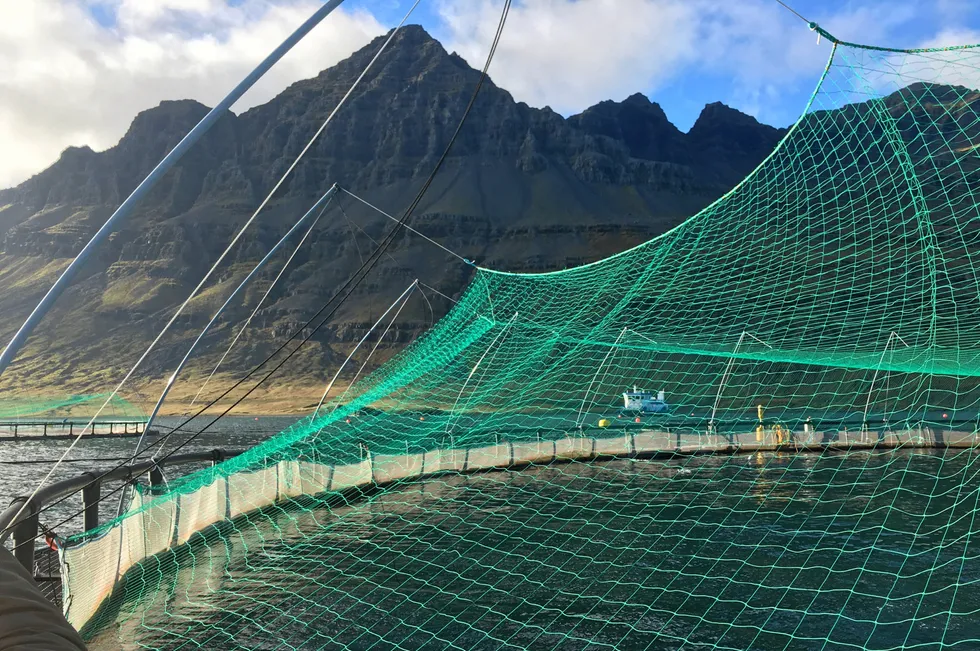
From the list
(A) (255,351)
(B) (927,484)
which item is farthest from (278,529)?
(A) (255,351)

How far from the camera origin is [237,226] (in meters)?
174

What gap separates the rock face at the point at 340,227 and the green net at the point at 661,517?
107484mm

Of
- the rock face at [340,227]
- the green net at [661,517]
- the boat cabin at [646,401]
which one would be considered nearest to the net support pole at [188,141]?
the green net at [661,517]

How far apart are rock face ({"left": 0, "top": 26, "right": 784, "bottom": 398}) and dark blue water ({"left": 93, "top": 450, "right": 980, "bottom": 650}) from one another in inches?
4284

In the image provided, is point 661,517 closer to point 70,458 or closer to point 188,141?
point 188,141

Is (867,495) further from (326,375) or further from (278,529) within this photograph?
(326,375)

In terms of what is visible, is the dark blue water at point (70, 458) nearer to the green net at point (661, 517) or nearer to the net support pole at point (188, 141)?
the green net at point (661, 517)

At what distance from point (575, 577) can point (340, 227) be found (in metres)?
166

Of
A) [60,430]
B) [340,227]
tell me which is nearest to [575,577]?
[60,430]

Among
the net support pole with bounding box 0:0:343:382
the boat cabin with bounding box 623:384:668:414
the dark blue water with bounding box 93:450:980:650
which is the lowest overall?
the boat cabin with bounding box 623:384:668:414

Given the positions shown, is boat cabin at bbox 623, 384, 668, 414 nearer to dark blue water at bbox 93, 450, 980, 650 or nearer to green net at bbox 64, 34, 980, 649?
green net at bbox 64, 34, 980, 649

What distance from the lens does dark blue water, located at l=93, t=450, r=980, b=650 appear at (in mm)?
8984

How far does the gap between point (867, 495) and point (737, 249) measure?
11040 millimetres

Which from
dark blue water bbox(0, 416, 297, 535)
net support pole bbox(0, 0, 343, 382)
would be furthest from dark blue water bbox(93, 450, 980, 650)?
net support pole bbox(0, 0, 343, 382)
